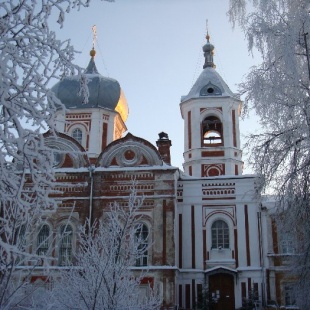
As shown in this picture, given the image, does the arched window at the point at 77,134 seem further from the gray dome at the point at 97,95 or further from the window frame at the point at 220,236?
the window frame at the point at 220,236

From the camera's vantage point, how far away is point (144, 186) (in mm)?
19266

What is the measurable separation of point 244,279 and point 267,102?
10551mm

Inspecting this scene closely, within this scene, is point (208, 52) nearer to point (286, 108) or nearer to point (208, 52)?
point (208, 52)

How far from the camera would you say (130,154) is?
2012cm

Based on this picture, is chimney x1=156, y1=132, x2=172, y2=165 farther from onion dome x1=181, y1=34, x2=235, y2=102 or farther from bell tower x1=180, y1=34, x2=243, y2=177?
onion dome x1=181, y1=34, x2=235, y2=102

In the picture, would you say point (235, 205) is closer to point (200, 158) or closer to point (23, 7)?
point (200, 158)

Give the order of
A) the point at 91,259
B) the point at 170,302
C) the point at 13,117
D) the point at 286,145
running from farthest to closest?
1. the point at 170,302
2. the point at 91,259
3. the point at 286,145
4. the point at 13,117

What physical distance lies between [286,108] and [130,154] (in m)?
10.8

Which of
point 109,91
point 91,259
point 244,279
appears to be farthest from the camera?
point 109,91

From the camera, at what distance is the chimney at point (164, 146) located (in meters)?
20.2

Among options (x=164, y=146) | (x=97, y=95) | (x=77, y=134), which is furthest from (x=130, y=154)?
(x=97, y=95)

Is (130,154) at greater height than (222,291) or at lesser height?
greater

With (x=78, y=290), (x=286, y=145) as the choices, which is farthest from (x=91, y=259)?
(x=286, y=145)

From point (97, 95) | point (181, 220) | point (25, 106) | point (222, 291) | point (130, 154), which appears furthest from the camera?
point (97, 95)
